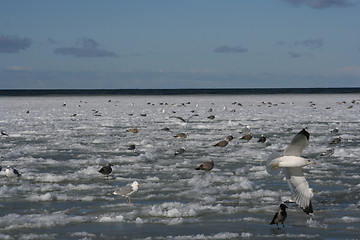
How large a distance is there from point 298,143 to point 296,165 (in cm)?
45

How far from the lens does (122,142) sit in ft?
64.5

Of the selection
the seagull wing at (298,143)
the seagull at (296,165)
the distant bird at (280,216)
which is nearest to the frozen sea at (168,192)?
the distant bird at (280,216)

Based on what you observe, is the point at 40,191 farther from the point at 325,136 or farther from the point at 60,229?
the point at 325,136

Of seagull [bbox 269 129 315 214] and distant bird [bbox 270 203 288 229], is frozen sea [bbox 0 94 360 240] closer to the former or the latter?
distant bird [bbox 270 203 288 229]

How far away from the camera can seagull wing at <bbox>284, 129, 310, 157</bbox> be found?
27.2ft

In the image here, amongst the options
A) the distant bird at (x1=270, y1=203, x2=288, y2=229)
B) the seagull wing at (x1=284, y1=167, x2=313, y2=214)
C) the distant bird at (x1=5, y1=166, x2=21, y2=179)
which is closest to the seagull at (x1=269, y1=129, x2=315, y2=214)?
the seagull wing at (x1=284, y1=167, x2=313, y2=214)

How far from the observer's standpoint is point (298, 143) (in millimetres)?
8500

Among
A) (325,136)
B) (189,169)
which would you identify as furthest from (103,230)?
(325,136)

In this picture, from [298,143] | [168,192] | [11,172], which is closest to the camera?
[298,143]

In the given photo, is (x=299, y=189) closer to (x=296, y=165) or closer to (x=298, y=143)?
(x=296, y=165)

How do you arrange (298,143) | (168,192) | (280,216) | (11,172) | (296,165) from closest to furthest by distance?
Answer: (280,216)
(298,143)
(296,165)
(168,192)
(11,172)

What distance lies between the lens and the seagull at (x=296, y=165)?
8.34 meters

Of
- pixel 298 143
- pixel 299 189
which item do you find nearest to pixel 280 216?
pixel 299 189

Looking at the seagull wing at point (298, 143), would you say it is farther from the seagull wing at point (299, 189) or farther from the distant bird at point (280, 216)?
the distant bird at point (280, 216)
